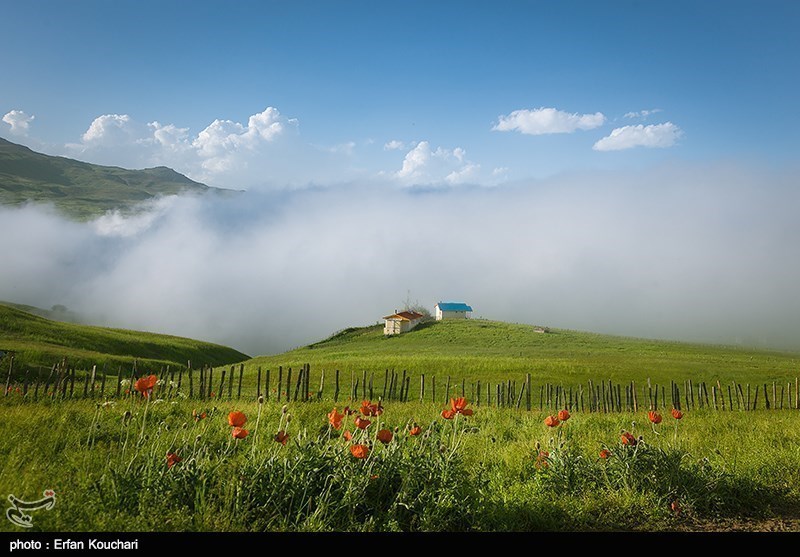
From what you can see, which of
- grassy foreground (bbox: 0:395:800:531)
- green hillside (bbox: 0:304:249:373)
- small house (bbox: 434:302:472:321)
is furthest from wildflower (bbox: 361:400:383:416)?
small house (bbox: 434:302:472:321)

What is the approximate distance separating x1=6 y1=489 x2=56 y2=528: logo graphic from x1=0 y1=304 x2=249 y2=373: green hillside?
2661cm

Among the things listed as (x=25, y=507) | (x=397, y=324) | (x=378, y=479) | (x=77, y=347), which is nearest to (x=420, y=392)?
(x=378, y=479)

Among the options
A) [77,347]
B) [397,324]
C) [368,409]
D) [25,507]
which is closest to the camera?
[25,507]

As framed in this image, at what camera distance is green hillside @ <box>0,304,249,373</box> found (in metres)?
35.1

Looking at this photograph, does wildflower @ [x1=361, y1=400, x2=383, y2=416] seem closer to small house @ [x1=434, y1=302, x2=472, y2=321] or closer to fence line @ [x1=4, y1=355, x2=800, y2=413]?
fence line @ [x1=4, y1=355, x2=800, y2=413]

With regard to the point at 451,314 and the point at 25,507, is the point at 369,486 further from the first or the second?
the point at 451,314

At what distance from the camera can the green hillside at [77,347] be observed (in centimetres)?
3509

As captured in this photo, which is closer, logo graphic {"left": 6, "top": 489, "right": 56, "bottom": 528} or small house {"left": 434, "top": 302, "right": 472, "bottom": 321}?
logo graphic {"left": 6, "top": 489, "right": 56, "bottom": 528}

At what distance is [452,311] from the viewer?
117 m

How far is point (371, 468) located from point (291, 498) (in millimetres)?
852

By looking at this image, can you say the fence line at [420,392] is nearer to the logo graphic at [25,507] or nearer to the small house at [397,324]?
the logo graphic at [25,507]

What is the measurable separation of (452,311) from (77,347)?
82.0 metres

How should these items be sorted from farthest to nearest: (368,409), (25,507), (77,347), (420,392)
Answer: (77,347) → (420,392) → (368,409) → (25,507)

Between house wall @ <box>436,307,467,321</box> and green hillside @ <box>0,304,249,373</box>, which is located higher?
house wall @ <box>436,307,467,321</box>
